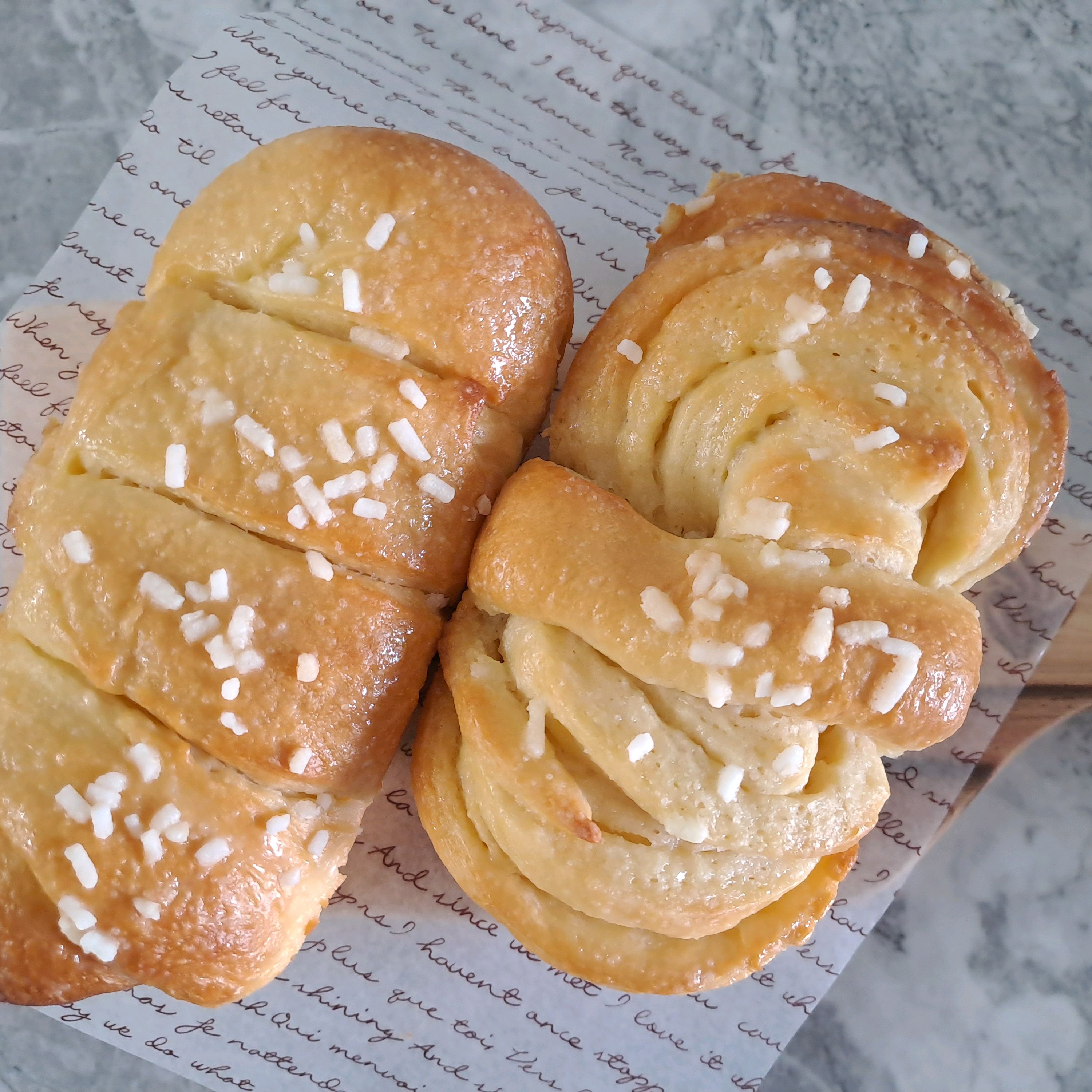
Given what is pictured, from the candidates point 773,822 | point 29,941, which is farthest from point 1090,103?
point 29,941

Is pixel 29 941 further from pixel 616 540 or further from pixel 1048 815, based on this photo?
pixel 1048 815

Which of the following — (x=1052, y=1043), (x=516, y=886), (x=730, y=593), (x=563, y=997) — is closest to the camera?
(x=730, y=593)

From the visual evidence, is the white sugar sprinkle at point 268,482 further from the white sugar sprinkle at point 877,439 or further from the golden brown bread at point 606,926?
the white sugar sprinkle at point 877,439

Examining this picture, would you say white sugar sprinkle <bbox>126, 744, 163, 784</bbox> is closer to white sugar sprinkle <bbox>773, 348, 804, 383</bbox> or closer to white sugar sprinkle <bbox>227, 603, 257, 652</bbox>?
white sugar sprinkle <bbox>227, 603, 257, 652</bbox>

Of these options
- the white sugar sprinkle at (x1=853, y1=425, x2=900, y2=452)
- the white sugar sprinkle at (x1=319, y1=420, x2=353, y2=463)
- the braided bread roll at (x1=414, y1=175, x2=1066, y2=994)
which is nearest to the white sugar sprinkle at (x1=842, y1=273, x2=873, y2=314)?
the braided bread roll at (x1=414, y1=175, x2=1066, y2=994)

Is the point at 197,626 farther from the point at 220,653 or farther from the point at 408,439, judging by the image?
the point at 408,439

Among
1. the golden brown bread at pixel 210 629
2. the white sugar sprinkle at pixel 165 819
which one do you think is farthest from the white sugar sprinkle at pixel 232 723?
the white sugar sprinkle at pixel 165 819
